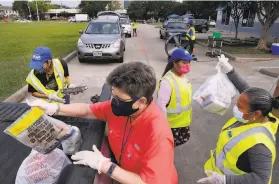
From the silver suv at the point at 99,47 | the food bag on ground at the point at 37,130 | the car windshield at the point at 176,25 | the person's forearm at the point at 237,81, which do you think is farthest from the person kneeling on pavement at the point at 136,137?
the car windshield at the point at 176,25

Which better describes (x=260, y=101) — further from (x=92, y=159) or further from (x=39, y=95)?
(x=39, y=95)

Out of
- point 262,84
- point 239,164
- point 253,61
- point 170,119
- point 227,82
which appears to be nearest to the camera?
point 239,164

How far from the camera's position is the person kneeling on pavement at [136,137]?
143 centimetres

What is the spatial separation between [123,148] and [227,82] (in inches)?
60.0

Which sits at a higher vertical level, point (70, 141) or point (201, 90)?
point (201, 90)

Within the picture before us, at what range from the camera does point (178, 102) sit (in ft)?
9.10

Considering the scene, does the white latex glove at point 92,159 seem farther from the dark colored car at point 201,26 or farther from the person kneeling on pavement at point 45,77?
the dark colored car at point 201,26

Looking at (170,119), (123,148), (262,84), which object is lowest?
(262,84)

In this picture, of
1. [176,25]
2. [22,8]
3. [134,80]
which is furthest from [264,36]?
[22,8]

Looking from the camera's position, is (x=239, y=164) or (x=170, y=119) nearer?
(x=239, y=164)

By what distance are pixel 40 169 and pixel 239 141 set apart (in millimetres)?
1454

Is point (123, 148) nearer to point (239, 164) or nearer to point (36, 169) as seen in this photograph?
point (36, 169)

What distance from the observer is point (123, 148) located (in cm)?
171

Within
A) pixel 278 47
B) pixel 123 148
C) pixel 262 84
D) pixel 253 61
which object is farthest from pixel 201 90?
pixel 278 47
